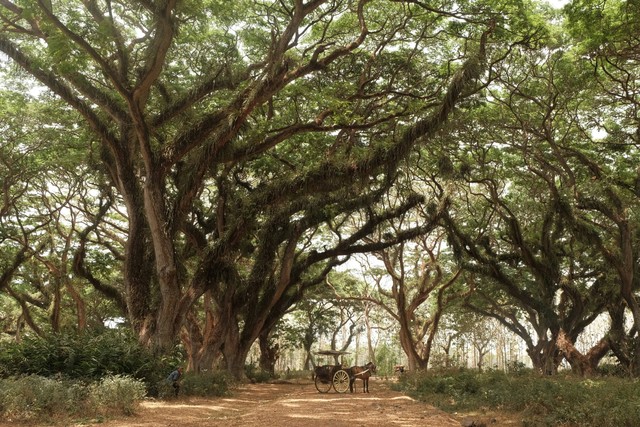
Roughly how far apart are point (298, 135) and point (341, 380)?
7.11 metres

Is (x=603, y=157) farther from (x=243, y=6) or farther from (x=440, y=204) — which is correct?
(x=243, y=6)

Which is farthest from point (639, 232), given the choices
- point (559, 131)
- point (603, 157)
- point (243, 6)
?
point (243, 6)

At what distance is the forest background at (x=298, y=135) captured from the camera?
11.7 metres

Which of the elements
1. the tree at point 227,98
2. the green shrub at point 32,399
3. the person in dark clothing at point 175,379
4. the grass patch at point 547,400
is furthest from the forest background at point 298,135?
the grass patch at point 547,400

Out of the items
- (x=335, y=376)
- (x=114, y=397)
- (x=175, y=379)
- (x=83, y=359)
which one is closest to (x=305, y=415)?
(x=114, y=397)

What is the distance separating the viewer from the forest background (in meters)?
11.7

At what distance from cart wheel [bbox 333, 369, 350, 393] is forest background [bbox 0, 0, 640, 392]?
146 inches

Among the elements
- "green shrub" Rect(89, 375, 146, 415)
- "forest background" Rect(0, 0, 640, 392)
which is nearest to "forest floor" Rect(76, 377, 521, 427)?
"green shrub" Rect(89, 375, 146, 415)

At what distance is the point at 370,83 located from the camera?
14.8 metres

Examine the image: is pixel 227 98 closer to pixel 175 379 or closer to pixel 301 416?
pixel 175 379

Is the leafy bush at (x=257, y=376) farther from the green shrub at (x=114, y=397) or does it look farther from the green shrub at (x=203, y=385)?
the green shrub at (x=114, y=397)

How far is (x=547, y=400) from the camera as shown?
30.1 ft

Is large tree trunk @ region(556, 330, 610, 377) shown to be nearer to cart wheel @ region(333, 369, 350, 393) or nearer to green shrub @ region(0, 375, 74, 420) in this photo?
cart wheel @ region(333, 369, 350, 393)

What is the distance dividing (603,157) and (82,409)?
52.3 ft
